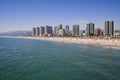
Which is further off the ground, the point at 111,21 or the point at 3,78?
the point at 111,21

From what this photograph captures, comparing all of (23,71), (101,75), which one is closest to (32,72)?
(23,71)

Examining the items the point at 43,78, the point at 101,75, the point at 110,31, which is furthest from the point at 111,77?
the point at 110,31

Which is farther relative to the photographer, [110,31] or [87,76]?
[110,31]

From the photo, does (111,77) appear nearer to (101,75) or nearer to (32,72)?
(101,75)

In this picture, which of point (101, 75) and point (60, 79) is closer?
point (60, 79)

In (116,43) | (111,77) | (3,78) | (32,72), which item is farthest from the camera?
(116,43)

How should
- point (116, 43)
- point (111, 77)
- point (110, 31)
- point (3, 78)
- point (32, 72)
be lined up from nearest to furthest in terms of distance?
point (3, 78) < point (111, 77) < point (32, 72) < point (116, 43) < point (110, 31)

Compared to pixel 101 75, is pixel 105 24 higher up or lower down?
higher up

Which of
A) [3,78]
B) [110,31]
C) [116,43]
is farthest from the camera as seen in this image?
[110,31]

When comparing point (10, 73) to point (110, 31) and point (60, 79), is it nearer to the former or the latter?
point (60, 79)
